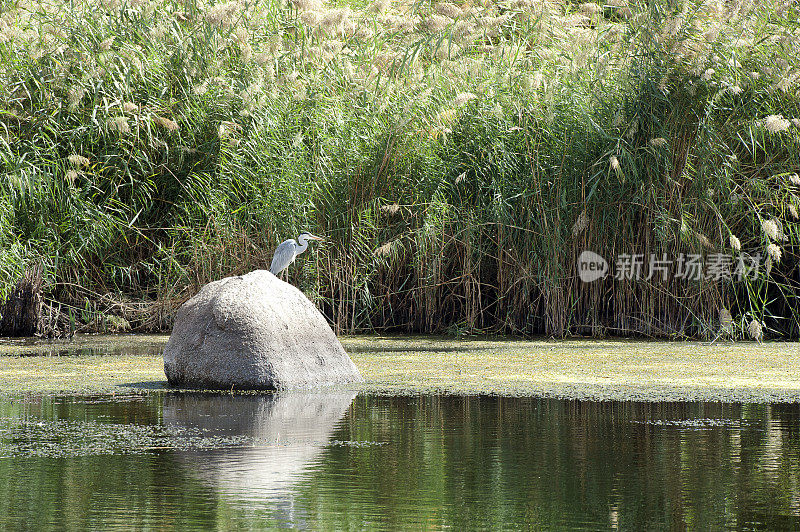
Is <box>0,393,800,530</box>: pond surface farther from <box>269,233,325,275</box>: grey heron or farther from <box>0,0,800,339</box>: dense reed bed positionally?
<box>0,0,800,339</box>: dense reed bed

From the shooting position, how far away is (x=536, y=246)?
8195 millimetres

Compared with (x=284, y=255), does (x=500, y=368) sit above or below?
below

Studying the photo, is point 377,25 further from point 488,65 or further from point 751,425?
point 751,425

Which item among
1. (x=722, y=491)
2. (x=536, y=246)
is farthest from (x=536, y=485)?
(x=536, y=246)

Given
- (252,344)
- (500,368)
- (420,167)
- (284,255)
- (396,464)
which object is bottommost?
(396,464)

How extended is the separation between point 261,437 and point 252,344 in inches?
57.3

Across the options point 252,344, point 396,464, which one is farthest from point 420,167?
point 396,464

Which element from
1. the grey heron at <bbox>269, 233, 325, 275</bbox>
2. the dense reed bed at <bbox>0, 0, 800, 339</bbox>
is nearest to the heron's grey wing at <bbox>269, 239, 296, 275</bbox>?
the grey heron at <bbox>269, 233, 325, 275</bbox>

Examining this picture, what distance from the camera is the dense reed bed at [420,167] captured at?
25.8ft

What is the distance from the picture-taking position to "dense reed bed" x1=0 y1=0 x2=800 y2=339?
7.88 m

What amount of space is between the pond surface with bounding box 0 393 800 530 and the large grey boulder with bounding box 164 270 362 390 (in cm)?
37

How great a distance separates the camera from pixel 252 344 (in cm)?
556

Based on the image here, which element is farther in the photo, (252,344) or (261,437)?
(252,344)

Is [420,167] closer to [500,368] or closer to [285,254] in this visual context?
[285,254]
